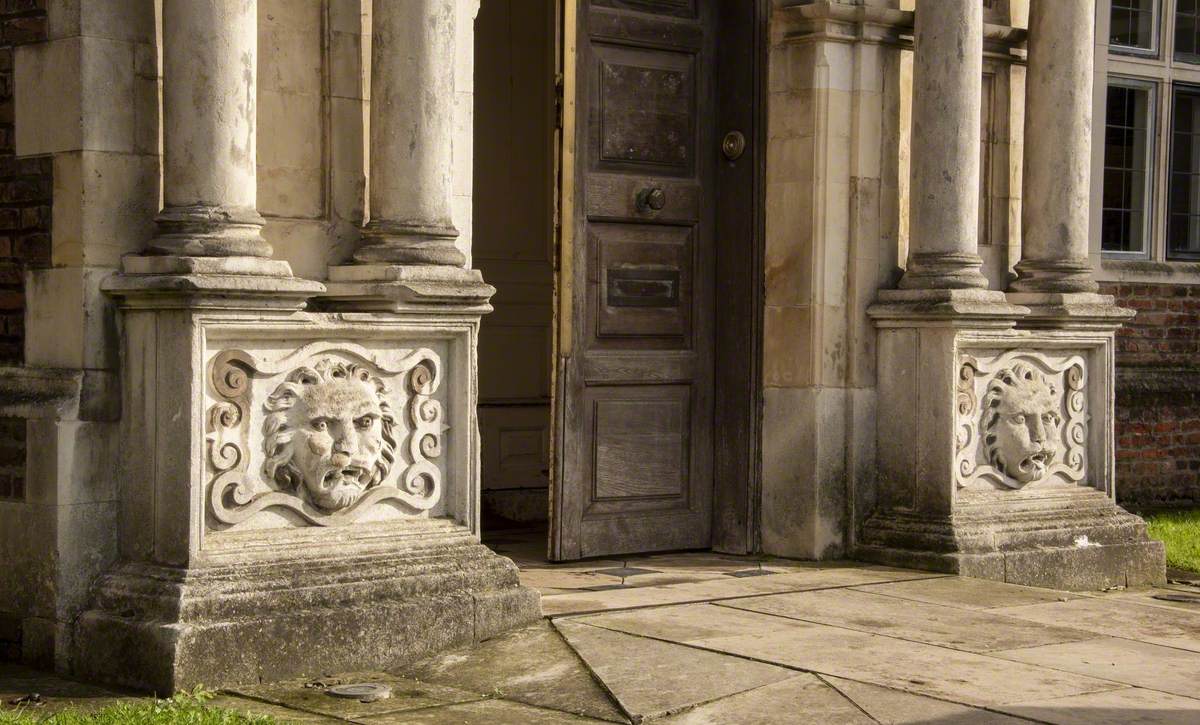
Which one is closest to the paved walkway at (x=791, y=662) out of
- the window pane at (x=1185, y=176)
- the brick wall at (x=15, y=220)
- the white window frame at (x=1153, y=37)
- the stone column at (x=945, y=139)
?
the brick wall at (x=15, y=220)

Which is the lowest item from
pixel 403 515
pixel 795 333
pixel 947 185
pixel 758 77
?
pixel 403 515

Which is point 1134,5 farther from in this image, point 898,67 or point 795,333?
point 795,333

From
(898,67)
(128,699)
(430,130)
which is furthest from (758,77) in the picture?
(128,699)

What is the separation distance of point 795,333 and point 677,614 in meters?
2.10

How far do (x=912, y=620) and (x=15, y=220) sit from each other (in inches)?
147

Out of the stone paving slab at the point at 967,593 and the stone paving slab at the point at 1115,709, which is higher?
the stone paving slab at the point at 967,593

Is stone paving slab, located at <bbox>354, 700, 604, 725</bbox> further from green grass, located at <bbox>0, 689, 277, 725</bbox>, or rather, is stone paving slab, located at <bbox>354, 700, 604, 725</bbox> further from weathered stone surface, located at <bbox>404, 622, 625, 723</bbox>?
green grass, located at <bbox>0, 689, 277, 725</bbox>

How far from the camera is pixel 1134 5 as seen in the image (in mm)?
12430

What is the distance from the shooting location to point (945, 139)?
27.5 feet

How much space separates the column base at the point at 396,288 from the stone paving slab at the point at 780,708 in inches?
75.6

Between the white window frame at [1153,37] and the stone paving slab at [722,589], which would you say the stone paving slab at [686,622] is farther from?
the white window frame at [1153,37]

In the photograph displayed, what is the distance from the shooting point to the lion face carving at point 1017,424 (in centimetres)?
858

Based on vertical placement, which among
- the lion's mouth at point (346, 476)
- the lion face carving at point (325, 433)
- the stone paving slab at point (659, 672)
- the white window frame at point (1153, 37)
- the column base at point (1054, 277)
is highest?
the white window frame at point (1153, 37)

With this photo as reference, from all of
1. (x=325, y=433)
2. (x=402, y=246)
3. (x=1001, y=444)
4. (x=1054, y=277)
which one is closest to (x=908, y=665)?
(x=325, y=433)
